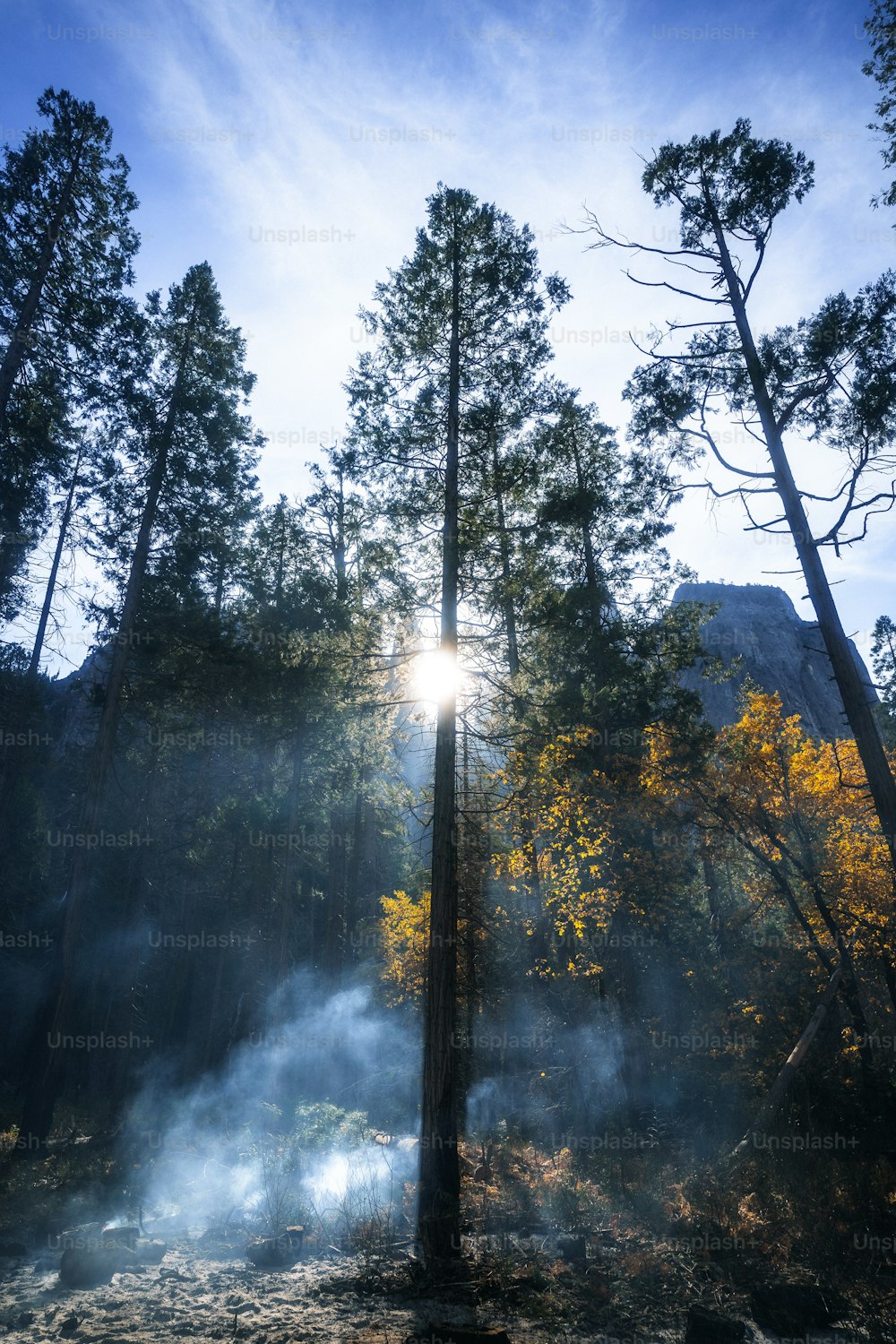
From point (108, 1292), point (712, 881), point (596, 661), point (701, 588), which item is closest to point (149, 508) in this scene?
point (596, 661)

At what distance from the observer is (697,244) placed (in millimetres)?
11312

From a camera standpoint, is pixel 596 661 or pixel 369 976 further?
pixel 369 976

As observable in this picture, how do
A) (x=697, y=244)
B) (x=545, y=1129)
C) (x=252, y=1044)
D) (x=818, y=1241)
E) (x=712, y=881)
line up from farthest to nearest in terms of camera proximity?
(x=712, y=881) → (x=252, y=1044) → (x=545, y=1129) → (x=697, y=244) → (x=818, y=1241)

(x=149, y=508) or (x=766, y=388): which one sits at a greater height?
(x=149, y=508)

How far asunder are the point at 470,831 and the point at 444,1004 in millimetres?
5111

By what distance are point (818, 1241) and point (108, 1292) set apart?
8442 millimetres

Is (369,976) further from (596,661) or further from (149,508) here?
(149,508)

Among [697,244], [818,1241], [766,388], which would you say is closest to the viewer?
[818,1241]

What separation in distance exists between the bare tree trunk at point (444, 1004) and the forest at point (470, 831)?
0.17ft

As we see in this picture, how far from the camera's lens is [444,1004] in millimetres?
8641

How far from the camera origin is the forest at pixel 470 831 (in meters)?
7.86

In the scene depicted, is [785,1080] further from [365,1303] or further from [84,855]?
[84,855]

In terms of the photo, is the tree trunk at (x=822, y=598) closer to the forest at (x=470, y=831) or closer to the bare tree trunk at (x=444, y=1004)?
the forest at (x=470, y=831)

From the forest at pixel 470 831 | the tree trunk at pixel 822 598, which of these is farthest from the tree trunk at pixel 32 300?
the tree trunk at pixel 822 598
